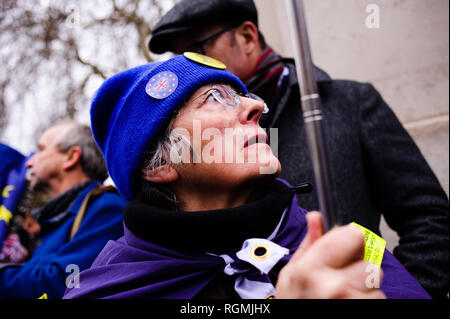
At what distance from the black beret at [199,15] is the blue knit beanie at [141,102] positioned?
2.48 ft

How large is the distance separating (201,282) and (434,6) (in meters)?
2.54

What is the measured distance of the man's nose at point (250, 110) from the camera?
1291 mm

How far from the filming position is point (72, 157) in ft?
9.57

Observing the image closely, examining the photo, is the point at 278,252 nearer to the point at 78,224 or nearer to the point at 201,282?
the point at 201,282

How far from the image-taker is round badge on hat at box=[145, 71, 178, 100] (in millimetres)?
1353

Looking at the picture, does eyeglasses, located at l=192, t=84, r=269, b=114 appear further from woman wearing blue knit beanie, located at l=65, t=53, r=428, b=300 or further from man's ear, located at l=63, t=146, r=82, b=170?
man's ear, located at l=63, t=146, r=82, b=170

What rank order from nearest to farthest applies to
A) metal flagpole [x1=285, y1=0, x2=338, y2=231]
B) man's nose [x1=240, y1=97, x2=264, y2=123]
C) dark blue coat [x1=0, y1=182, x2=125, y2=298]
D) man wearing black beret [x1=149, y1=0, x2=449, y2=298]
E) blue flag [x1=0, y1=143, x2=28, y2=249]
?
metal flagpole [x1=285, y1=0, x2=338, y2=231] < man's nose [x1=240, y1=97, x2=264, y2=123] < man wearing black beret [x1=149, y1=0, x2=449, y2=298] < dark blue coat [x1=0, y1=182, x2=125, y2=298] < blue flag [x1=0, y1=143, x2=28, y2=249]

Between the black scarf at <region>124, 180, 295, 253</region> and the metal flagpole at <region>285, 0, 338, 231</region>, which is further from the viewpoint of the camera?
the black scarf at <region>124, 180, 295, 253</region>

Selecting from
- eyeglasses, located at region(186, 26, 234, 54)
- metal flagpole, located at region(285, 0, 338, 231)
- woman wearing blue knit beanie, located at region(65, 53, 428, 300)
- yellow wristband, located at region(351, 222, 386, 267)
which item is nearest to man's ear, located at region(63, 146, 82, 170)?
eyeglasses, located at region(186, 26, 234, 54)

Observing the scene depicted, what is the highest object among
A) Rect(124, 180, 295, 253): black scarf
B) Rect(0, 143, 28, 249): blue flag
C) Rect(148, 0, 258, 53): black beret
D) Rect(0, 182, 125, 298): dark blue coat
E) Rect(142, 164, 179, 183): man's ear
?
Rect(148, 0, 258, 53): black beret

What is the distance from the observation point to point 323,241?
0.66 metres

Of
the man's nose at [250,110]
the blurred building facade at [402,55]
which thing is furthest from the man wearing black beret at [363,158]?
the blurred building facade at [402,55]

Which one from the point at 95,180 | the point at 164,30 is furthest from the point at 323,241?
the point at 95,180

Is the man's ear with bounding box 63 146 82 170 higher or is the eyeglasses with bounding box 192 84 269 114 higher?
the eyeglasses with bounding box 192 84 269 114
